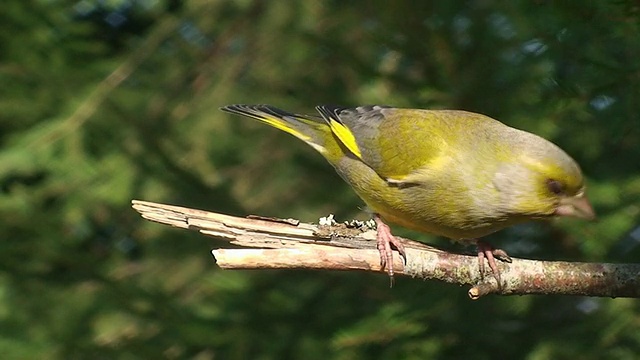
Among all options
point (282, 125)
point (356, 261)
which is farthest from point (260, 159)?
point (356, 261)

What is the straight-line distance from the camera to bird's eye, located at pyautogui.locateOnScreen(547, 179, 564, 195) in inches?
130

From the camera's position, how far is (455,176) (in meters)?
3.53

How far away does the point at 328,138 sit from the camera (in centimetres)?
443

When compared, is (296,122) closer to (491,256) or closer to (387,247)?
(387,247)

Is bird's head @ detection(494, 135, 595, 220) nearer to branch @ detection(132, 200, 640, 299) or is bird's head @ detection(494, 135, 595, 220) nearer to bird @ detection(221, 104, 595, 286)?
bird @ detection(221, 104, 595, 286)

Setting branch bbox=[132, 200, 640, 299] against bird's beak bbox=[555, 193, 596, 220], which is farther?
bird's beak bbox=[555, 193, 596, 220]

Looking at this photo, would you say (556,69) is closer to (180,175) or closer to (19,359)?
(180,175)

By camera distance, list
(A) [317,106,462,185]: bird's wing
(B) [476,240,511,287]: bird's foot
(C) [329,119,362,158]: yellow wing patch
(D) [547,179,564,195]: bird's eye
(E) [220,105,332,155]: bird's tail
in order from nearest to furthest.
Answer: (B) [476,240,511,287]: bird's foot → (D) [547,179,564,195]: bird's eye → (A) [317,106,462,185]: bird's wing → (C) [329,119,362,158]: yellow wing patch → (E) [220,105,332,155]: bird's tail

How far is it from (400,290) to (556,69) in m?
1.39

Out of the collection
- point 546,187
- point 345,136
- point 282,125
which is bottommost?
point 282,125

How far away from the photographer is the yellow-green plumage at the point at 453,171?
335cm

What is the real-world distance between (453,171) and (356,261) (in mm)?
765

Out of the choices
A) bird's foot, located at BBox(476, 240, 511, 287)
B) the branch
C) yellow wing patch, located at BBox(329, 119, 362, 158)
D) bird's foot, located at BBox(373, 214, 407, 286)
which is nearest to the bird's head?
bird's foot, located at BBox(476, 240, 511, 287)

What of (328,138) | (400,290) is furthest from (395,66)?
(400,290)
